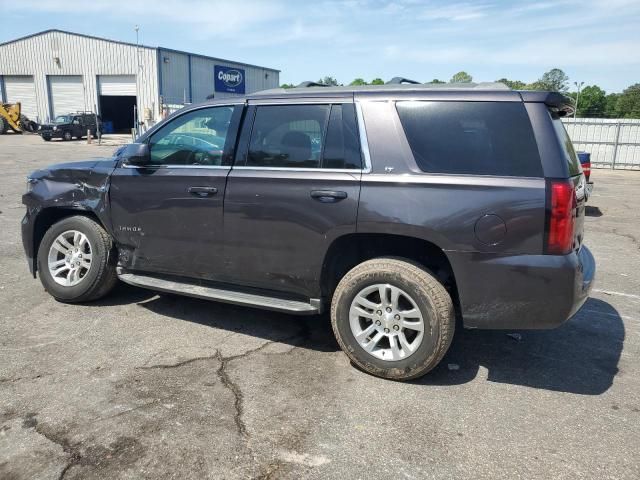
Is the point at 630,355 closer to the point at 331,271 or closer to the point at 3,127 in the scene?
the point at 331,271

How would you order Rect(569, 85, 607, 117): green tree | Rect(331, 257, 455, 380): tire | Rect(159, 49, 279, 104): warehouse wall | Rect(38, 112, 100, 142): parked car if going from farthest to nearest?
Rect(569, 85, 607, 117): green tree, Rect(159, 49, 279, 104): warehouse wall, Rect(38, 112, 100, 142): parked car, Rect(331, 257, 455, 380): tire

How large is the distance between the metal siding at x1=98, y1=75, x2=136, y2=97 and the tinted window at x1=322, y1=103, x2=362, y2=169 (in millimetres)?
38787

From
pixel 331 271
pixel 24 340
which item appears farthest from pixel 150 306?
pixel 331 271

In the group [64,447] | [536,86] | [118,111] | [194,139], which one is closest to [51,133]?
[118,111]

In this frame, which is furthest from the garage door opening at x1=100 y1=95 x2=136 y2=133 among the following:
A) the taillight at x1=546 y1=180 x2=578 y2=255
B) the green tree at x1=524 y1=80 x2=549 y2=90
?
the taillight at x1=546 y1=180 x2=578 y2=255

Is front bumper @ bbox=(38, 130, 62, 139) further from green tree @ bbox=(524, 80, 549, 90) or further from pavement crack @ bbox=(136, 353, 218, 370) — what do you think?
pavement crack @ bbox=(136, 353, 218, 370)

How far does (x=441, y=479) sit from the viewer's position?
2.55 metres

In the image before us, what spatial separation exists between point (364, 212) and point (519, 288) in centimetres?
107

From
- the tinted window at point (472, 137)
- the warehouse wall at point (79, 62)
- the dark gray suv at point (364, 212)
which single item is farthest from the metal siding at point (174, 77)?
the tinted window at point (472, 137)

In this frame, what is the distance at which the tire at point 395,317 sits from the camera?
3.35m

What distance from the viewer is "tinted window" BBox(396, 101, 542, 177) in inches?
125

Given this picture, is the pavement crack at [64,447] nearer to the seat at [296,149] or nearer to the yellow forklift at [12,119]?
the seat at [296,149]

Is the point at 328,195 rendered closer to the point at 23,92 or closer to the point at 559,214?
the point at 559,214

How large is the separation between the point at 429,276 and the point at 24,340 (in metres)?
3.13
